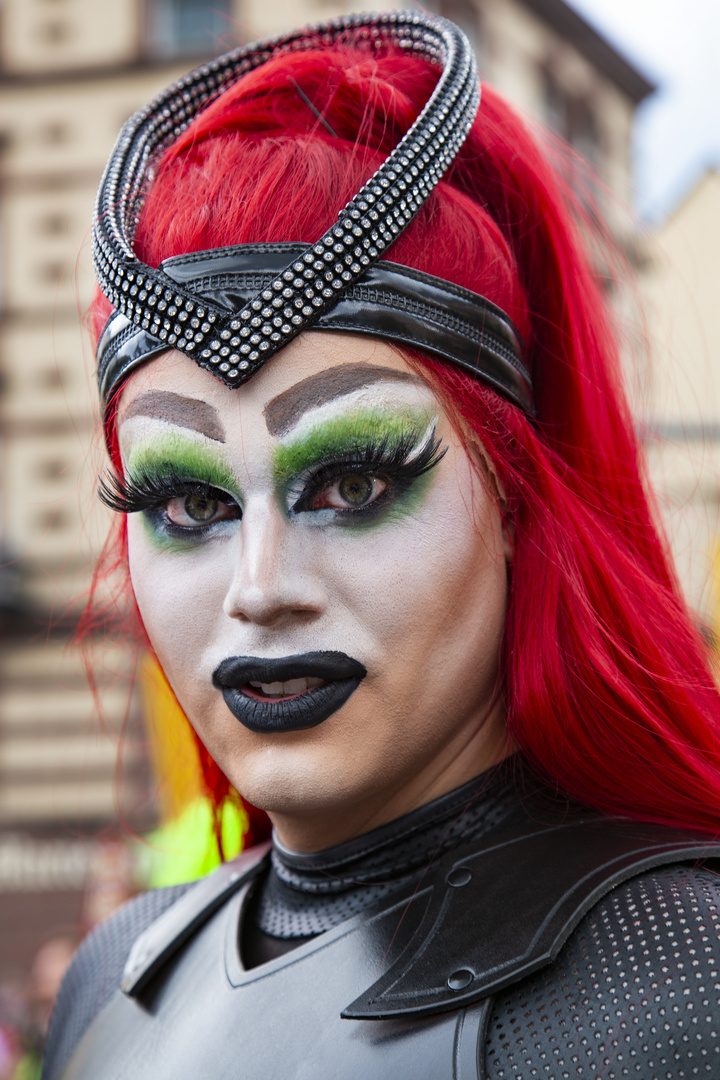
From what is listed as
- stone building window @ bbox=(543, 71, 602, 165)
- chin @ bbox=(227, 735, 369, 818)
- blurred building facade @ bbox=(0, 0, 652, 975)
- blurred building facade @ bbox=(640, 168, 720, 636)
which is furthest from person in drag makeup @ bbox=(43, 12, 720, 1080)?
stone building window @ bbox=(543, 71, 602, 165)

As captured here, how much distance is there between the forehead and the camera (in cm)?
124

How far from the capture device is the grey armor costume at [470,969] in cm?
103

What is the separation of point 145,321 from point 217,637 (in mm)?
406

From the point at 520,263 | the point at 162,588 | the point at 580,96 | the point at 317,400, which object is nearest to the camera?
the point at 317,400

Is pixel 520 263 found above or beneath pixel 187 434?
above

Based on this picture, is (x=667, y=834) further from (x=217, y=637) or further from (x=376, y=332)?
(x=376, y=332)

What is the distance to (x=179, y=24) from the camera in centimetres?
1019

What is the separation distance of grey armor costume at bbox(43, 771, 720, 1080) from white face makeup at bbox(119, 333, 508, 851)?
0.15m

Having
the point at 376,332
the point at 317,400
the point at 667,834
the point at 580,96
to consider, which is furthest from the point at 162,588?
the point at 580,96

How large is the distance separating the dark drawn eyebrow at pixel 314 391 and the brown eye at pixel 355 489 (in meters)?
0.09

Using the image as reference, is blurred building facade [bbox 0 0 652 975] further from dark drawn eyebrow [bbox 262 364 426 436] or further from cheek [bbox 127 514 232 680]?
dark drawn eyebrow [bbox 262 364 426 436]

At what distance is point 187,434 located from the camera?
1.28 meters

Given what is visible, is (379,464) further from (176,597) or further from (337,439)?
(176,597)

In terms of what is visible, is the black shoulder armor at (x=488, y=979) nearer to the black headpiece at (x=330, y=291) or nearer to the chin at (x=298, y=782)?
the chin at (x=298, y=782)
